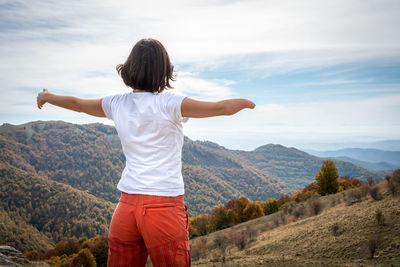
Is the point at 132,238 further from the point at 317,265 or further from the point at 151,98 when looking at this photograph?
the point at 317,265

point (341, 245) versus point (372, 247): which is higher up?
point (372, 247)

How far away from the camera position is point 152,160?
1944 millimetres

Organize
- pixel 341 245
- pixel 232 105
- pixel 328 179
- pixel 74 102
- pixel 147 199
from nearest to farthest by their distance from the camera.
→ pixel 232 105 < pixel 147 199 < pixel 74 102 < pixel 341 245 < pixel 328 179

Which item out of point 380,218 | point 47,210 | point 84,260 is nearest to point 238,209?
point 84,260

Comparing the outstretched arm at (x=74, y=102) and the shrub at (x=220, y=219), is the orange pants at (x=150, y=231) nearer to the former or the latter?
the outstretched arm at (x=74, y=102)

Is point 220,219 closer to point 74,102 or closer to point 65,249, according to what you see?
point 65,249

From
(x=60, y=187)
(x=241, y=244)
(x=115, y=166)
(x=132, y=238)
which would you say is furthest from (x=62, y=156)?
(x=132, y=238)

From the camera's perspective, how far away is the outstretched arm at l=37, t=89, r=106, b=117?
2285 millimetres

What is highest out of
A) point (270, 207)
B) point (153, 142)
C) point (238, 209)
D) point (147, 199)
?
point (153, 142)

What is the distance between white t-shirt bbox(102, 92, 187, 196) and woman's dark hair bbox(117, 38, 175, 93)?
10cm

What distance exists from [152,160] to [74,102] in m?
0.87

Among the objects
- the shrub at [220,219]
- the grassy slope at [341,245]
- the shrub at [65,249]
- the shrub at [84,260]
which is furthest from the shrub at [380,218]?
the shrub at [65,249]

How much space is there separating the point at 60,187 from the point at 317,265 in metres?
117

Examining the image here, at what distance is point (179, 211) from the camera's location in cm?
195
